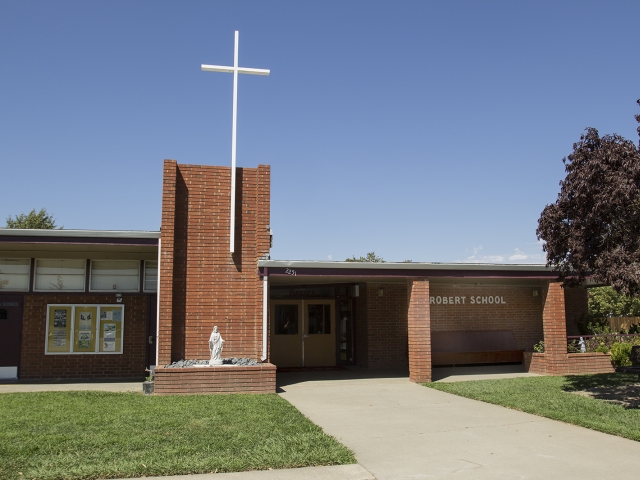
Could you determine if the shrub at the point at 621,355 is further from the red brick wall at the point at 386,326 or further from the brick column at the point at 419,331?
the brick column at the point at 419,331

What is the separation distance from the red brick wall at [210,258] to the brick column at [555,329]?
24.4 feet

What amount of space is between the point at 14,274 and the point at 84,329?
225 centimetres

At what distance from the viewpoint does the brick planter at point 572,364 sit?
14961mm

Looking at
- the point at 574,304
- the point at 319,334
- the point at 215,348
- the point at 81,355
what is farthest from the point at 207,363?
the point at 574,304

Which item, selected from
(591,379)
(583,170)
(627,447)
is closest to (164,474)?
(627,447)

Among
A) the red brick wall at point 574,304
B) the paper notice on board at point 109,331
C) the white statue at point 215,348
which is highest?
the red brick wall at point 574,304

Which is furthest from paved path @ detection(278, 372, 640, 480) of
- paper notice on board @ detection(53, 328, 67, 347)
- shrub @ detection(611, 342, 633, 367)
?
shrub @ detection(611, 342, 633, 367)

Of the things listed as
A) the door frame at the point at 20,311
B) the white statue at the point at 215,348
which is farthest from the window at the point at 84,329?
the white statue at the point at 215,348

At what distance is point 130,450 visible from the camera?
6.95 meters

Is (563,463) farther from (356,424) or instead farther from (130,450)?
(130,450)

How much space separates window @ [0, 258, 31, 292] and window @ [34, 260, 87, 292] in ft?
0.88

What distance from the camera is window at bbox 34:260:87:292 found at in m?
14.9

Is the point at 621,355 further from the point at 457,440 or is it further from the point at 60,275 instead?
the point at 60,275

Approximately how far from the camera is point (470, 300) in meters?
18.2
